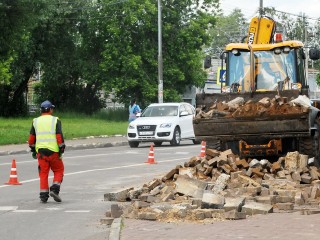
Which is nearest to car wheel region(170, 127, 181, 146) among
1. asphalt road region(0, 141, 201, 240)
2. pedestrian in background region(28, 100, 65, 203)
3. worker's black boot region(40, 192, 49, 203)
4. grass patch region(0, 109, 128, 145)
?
grass patch region(0, 109, 128, 145)

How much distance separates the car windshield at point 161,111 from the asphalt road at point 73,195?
24.5 ft

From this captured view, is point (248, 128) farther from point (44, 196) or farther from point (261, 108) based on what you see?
point (44, 196)

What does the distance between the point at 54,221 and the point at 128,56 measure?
49.5m

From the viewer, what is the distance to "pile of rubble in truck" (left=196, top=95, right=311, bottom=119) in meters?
17.3

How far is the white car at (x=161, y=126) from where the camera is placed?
110 ft

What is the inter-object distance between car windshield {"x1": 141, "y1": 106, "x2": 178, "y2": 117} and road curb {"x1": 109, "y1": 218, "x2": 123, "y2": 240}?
23795 mm

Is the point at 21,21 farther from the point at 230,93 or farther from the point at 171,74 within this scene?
the point at 171,74

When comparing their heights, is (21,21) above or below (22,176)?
above

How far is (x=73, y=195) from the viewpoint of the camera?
1562 centimetres

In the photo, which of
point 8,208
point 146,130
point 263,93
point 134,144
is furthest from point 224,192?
point 134,144

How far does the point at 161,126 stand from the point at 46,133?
62.7 ft

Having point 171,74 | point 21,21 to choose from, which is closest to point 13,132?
point 21,21

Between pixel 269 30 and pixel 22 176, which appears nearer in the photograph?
pixel 22 176

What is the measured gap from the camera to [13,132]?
38.7 metres
